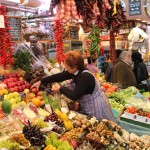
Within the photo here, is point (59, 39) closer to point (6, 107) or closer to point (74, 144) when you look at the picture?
point (6, 107)

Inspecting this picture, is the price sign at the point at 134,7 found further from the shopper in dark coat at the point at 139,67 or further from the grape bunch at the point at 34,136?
the grape bunch at the point at 34,136

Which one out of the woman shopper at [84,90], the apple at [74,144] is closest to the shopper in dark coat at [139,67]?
the woman shopper at [84,90]

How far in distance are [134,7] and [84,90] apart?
218 inches

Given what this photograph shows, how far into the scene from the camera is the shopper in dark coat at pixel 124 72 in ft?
20.2

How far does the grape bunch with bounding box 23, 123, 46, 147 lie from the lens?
2.62 metres

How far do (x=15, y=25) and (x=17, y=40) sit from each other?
1.03 feet

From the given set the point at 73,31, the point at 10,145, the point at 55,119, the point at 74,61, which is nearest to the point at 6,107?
the point at 55,119

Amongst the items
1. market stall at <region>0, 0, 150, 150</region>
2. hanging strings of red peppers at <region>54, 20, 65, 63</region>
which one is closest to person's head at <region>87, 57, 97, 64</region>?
market stall at <region>0, 0, 150, 150</region>

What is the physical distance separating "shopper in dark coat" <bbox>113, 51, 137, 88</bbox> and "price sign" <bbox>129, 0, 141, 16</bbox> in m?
2.70

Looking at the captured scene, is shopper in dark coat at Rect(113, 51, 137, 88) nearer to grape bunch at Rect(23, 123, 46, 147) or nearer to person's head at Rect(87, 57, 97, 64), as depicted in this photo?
person's head at Rect(87, 57, 97, 64)

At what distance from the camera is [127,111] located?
14.6 feet

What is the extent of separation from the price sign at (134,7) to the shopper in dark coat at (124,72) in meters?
2.70

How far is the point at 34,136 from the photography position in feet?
8.76

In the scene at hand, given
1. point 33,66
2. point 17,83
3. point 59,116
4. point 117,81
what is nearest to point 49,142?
point 59,116
